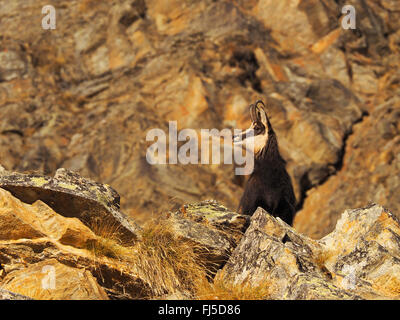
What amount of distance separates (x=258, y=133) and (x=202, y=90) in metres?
8.81

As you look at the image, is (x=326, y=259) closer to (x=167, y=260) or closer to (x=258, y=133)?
(x=167, y=260)

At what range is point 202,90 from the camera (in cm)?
1546

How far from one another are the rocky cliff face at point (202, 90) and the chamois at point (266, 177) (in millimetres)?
6522

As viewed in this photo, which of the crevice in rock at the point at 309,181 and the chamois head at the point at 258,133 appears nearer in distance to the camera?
the chamois head at the point at 258,133

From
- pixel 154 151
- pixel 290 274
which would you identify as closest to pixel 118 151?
pixel 154 151

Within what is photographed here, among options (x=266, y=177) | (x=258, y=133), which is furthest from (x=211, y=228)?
(x=258, y=133)

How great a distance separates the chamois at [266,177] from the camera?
22.2 ft

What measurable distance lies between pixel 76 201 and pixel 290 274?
205 centimetres

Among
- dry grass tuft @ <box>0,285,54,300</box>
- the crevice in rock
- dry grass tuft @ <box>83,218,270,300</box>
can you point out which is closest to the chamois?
dry grass tuft @ <box>83,218,270,300</box>

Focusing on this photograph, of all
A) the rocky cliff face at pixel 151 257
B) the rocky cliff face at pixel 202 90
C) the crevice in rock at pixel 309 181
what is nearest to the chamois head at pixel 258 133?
the rocky cliff face at pixel 151 257

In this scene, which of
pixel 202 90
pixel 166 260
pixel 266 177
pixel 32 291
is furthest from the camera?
pixel 202 90

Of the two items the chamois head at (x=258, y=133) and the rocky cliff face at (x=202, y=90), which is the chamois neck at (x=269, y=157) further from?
the rocky cliff face at (x=202, y=90)
